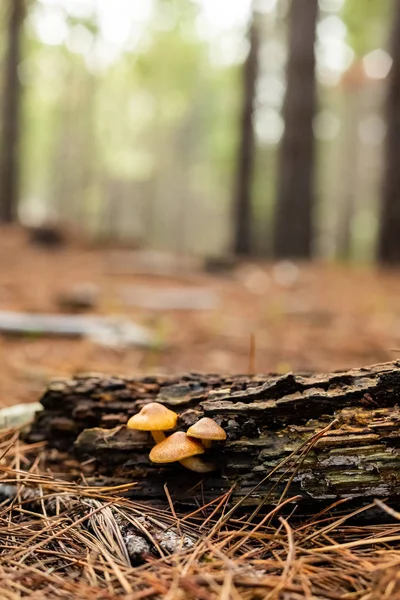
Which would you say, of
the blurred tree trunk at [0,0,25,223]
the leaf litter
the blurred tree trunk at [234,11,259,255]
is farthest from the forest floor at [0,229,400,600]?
the blurred tree trunk at [0,0,25,223]

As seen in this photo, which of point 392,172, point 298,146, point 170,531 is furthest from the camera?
point 298,146

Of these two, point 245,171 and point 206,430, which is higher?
point 245,171

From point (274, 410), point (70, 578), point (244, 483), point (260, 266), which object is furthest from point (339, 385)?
point (260, 266)

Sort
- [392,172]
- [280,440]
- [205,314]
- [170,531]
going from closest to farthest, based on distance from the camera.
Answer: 1. [170,531]
2. [280,440]
3. [205,314]
4. [392,172]

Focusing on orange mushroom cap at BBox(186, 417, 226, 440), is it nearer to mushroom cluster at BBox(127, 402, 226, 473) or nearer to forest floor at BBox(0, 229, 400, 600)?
mushroom cluster at BBox(127, 402, 226, 473)

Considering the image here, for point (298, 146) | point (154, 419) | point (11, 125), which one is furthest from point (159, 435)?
point (11, 125)

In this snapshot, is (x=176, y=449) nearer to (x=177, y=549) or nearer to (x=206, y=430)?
(x=206, y=430)

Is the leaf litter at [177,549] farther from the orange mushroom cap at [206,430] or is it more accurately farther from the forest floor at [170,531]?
the orange mushroom cap at [206,430]
